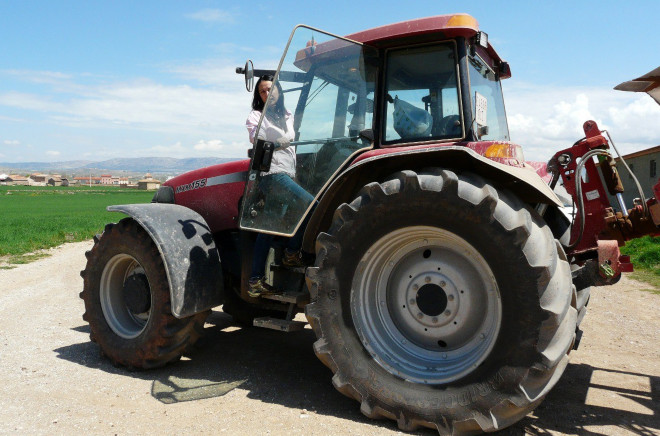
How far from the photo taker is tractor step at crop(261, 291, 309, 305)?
425 cm

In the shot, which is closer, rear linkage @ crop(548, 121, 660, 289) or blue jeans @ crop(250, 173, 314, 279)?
rear linkage @ crop(548, 121, 660, 289)

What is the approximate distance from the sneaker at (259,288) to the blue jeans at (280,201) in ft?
0.18

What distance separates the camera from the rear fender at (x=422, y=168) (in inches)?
142

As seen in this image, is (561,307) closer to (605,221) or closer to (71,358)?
(605,221)

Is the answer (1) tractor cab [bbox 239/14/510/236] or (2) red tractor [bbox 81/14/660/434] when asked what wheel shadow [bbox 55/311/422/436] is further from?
(1) tractor cab [bbox 239/14/510/236]

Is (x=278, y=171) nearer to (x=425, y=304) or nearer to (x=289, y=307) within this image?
(x=289, y=307)

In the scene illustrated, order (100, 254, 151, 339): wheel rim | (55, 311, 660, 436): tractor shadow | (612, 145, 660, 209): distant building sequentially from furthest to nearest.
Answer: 1. (612, 145, 660, 209): distant building
2. (100, 254, 151, 339): wheel rim
3. (55, 311, 660, 436): tractor shadow

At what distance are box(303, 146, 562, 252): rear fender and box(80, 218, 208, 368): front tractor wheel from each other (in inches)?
51.7

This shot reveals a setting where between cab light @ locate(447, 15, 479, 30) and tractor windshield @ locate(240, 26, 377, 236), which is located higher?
cab light @ locate(447, 15, 479, 30)

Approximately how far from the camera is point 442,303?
3748 millimetres

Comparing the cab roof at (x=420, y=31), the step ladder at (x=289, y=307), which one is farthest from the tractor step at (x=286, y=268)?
the cab roof at (x=420, y=31)

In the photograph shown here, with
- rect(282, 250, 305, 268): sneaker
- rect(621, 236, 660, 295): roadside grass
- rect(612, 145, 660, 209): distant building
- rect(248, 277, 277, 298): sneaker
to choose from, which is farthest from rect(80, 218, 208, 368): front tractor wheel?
rect(612, 145, 660, 209): distant building

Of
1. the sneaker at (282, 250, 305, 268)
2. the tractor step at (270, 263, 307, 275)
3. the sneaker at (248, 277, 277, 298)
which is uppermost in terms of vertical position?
the sneaker at (282, 250, 305, 268)

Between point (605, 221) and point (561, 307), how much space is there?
1144mm
